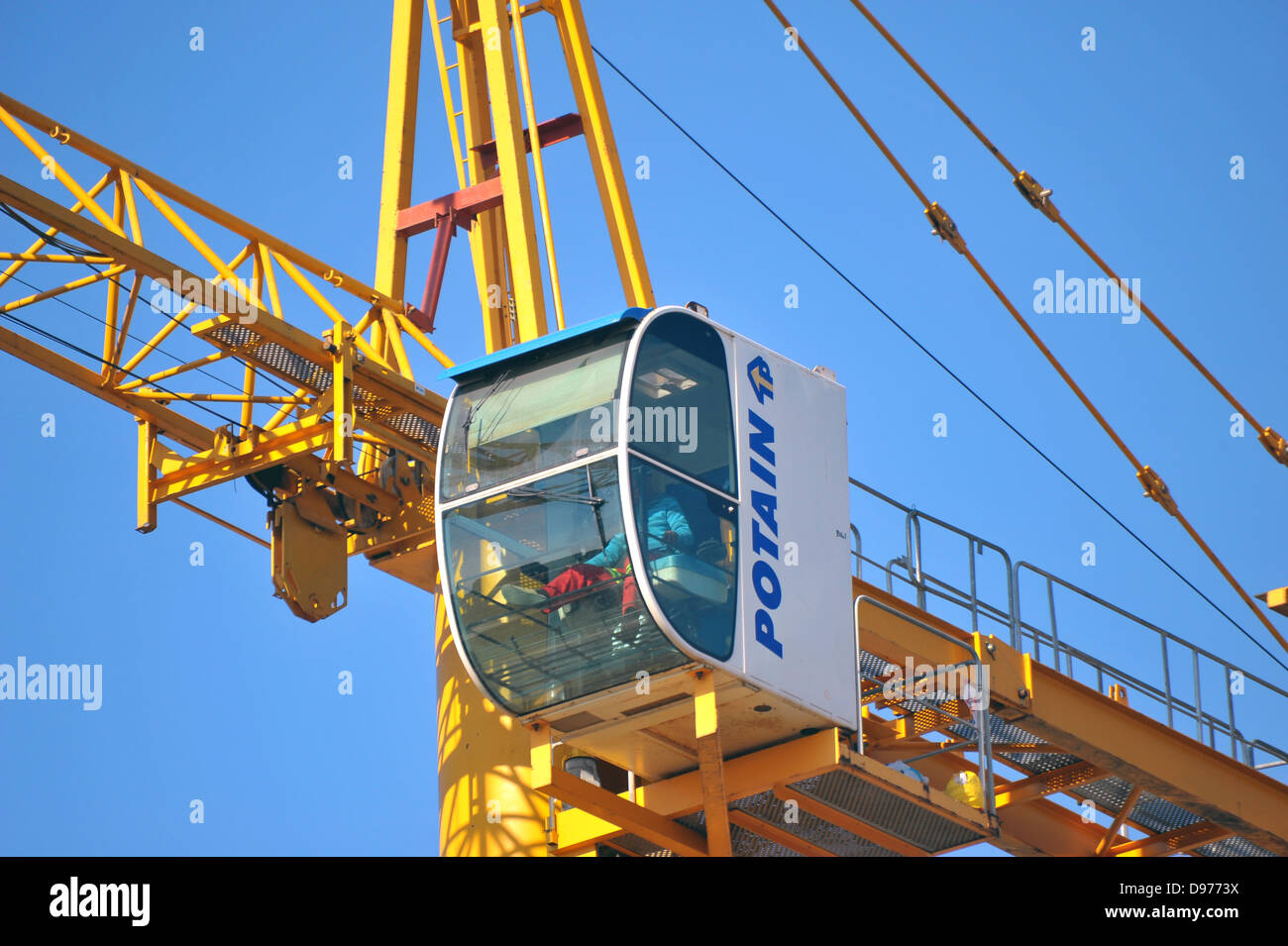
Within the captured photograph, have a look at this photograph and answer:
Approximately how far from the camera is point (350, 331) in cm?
2339

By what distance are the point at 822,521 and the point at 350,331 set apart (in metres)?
6.67

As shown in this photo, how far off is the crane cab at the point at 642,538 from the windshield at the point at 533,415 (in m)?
0.02

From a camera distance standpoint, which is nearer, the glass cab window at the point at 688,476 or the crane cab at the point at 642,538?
the glass cab window at the point at 688,476

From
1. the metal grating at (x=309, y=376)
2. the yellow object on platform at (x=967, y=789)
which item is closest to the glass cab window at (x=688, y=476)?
the yellow object on platform at (x=967, y=789)

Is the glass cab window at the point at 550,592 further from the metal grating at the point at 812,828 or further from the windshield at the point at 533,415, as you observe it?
the metal grating at the point at 812,828

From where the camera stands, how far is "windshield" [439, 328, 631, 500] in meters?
17.8

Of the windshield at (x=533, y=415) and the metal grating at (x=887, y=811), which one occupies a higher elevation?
the windshield at (x=533, y=415)

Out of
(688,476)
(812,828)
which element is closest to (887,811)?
(812,828)

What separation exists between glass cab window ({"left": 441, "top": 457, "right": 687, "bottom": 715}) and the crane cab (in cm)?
2

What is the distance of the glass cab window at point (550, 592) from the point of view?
17.4 m

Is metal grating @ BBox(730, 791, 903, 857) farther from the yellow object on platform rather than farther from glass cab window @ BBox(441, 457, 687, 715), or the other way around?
glass cab window @ BBox(441, 457, 687, 715)

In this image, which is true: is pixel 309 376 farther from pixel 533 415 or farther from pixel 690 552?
pixel 690 552

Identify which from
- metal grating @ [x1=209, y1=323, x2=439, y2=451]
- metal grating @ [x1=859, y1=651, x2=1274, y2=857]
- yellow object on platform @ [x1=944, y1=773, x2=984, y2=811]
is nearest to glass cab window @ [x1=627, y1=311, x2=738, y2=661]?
metal grating @ [x1=859, y1=651, x2=1274, y2=857]

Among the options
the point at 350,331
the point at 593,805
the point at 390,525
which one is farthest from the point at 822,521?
the point at 390,525
